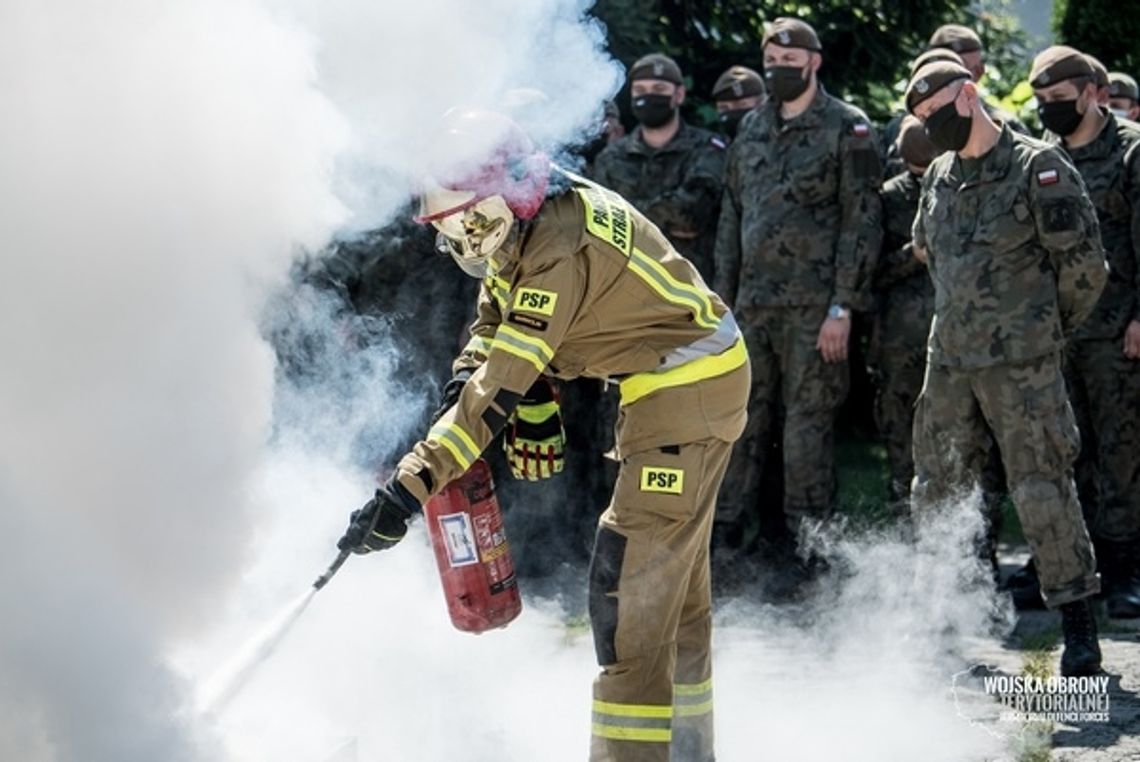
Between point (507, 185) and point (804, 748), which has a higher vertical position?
point (507, 185)

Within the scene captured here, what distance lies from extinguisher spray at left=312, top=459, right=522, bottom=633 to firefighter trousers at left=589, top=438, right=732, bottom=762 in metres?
0.34

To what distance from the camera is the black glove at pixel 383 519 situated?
4.72 metres

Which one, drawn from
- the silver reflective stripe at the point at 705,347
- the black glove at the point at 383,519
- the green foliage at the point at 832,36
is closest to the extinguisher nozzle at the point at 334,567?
the black glove at the point at 383,519

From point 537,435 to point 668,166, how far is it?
12.4 ft

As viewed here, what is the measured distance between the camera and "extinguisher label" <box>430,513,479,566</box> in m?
5.20

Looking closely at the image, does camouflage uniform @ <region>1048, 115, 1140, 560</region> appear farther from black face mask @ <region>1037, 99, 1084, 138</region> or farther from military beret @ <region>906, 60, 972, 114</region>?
military beret @ <region>906, 60, 972, 114</region>

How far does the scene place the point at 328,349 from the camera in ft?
24.0

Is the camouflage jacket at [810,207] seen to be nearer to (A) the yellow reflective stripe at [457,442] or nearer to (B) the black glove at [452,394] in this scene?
(B) the black glove at [452,394]

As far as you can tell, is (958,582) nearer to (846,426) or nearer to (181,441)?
(181,441)

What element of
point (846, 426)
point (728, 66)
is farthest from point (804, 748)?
point (846, 426)

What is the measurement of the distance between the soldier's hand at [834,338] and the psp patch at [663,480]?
3255mm

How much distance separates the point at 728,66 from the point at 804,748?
612cm

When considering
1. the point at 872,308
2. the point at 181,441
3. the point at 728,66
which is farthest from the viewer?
the point at 728,66

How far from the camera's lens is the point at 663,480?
5.00 metres
